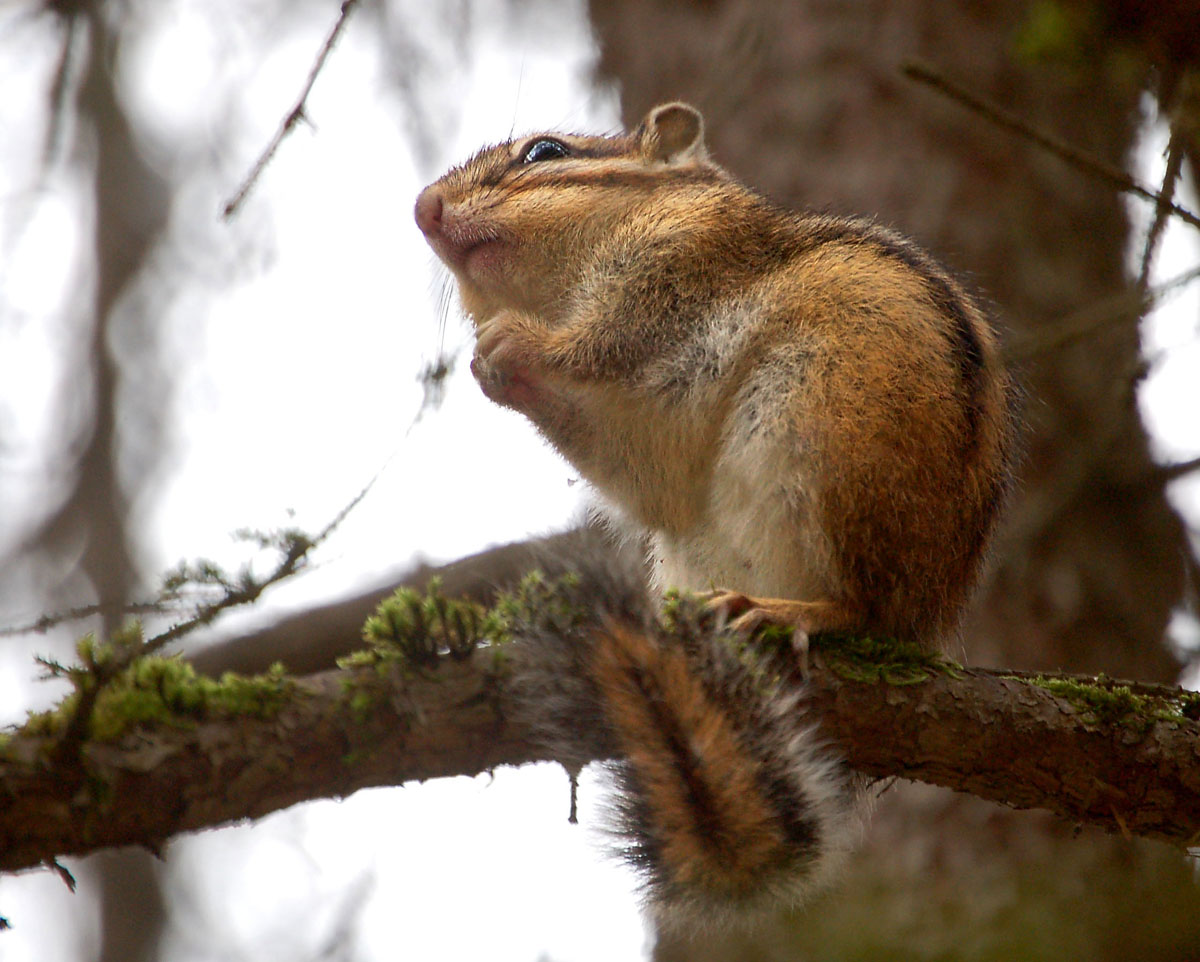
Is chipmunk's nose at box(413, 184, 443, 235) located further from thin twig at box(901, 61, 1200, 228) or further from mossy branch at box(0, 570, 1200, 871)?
thin twig at box(901, 61, 1200, 228)

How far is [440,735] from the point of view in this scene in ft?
6.61

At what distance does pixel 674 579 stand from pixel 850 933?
2.11 m

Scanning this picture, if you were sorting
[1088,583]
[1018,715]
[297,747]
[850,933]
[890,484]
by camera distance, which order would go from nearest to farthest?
[850,933], [297,747], [1018,715], [890,484], [1088,583]

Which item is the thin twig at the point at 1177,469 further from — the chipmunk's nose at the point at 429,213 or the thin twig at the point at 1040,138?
the chipmunk's nose at the point at 429,213

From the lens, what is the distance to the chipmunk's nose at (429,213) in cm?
369

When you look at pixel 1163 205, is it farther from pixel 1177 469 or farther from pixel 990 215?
pixel 990 215

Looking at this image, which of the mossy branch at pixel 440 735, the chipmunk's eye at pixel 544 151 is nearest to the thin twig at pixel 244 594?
the mossy branch at pixel 440 735

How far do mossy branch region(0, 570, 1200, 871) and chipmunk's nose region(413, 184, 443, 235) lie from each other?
1722 millimetres

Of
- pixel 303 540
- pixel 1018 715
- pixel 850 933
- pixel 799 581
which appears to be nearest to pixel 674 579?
pixel 799 581

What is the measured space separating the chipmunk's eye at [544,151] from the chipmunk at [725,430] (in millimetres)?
18

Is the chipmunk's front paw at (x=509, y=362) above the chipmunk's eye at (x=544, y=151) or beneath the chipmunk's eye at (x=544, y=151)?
beneath

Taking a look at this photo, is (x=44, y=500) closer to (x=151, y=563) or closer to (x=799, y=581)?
(x=151, y=563)

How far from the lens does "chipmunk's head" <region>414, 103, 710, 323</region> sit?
367cm

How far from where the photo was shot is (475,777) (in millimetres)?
2162
